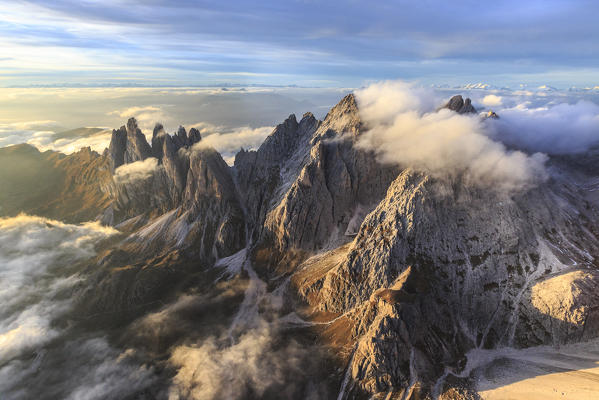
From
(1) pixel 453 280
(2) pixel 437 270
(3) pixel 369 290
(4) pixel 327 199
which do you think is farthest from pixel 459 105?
(3) pixel 369 290

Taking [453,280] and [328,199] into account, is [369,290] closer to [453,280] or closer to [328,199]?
[453,280]

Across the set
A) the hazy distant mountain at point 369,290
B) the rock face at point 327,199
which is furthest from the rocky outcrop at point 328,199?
the hazy distant mountain at point 369,290

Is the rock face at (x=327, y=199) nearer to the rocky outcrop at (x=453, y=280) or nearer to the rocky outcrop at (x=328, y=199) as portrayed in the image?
the rocky outcrop at (x=328, y=199)

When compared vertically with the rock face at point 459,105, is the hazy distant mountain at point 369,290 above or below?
below

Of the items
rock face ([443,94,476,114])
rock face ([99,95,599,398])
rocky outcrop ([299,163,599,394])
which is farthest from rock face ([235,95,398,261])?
rock face ([443,94,476,114])

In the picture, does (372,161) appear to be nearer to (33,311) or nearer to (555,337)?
(555,337)

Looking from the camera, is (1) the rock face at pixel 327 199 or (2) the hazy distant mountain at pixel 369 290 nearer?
(2) the hazy distant mountain at pixel 369 290

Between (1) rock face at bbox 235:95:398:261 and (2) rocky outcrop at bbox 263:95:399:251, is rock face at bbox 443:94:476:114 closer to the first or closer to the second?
(1) rock face at bbox 235:95:398:261

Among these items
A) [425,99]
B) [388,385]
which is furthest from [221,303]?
[425,99]
